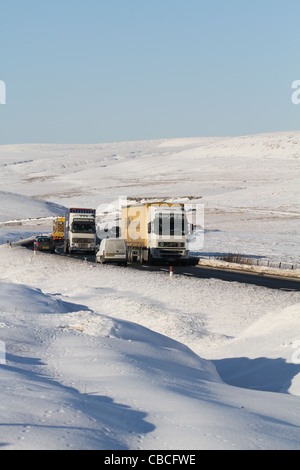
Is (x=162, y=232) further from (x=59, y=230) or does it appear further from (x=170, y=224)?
(x=59, y=230)

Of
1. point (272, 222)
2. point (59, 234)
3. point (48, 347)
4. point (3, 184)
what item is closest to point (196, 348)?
point (48, 347)

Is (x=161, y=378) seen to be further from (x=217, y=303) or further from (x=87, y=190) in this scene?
(x=87, y=190)

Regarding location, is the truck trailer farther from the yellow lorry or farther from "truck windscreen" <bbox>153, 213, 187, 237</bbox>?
the yellow lorry

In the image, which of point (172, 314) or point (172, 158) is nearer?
point (172, 314)

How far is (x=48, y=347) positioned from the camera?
41.9 feet

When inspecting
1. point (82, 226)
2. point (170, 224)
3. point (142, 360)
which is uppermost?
point (170, 224)

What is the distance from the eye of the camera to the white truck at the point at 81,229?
50156mm

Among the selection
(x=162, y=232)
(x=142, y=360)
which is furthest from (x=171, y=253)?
(x=142, y=360)

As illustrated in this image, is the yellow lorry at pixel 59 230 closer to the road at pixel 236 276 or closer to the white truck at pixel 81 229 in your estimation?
the white truck at pixel 81 229

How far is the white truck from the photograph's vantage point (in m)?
50.2

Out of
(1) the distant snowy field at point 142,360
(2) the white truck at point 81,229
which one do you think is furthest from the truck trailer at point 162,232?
(2) the white truck at point 81,229

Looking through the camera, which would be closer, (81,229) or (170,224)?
(170,224)

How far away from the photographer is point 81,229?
50375mm
